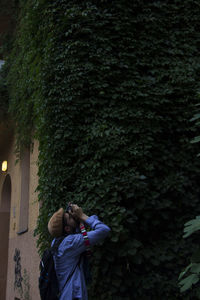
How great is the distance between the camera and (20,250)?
7.71 metres

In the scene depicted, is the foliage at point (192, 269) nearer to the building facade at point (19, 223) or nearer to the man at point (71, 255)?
the man at point (71, 255)

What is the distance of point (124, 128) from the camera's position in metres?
4.85

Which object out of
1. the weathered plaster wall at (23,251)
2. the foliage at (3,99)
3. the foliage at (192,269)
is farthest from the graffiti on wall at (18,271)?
the foliage at (192,269)

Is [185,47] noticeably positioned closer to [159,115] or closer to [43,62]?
[159,115]

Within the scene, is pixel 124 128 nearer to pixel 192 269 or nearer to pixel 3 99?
pixel 192 269

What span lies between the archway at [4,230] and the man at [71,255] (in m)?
7.75

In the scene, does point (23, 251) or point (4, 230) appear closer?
point (23, 251)

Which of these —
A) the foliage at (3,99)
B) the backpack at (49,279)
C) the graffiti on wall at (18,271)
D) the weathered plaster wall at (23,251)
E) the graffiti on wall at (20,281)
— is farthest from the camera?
the foliage at (3,99)

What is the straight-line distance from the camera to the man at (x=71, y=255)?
119 inches

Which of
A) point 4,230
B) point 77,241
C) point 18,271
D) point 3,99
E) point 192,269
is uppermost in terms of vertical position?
point 3,99

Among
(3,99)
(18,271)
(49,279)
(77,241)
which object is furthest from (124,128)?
(3,99)

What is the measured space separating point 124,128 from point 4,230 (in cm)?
732

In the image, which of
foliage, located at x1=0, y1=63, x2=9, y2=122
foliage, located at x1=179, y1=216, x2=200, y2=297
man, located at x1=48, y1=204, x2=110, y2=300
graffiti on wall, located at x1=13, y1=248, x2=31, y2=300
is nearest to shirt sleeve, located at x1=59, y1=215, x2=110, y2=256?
man, located at x1=48, y1=204, x2=110, y2=300

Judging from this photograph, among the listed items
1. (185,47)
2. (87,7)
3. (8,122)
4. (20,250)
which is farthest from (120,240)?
(8,122)
